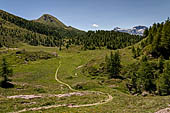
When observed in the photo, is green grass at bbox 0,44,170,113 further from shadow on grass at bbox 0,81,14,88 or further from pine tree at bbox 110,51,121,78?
pine tree at bbox 110,51,121,78

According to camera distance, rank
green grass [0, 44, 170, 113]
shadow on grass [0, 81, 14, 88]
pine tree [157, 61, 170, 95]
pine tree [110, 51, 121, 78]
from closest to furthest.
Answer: green grass [0, 44, 170, 113] < pine tree [157, 61, 170, 95] < shadow on grass [0, 81, 14, 88] < pine tree [110, 51, 121, 78]

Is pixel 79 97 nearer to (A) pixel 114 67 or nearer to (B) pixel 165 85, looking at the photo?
(B) pixel 165 85

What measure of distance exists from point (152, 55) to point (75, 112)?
74114 mm

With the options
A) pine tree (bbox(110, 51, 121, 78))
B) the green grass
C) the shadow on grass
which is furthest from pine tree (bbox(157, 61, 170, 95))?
the shadow on grass

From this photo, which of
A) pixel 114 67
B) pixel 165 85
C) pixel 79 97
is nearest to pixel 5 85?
pixel 79 97

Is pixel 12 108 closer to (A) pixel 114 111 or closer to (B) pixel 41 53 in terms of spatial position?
(A) pixel 114 111

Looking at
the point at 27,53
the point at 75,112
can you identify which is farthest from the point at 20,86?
→ the point at 27,53

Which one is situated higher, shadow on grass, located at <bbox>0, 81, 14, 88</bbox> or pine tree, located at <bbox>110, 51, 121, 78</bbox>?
pine tree, located at <bbox>110, 51, 121, 78</bbox>

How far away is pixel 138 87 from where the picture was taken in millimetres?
56344

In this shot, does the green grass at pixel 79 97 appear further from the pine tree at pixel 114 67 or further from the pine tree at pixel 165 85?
the pine tree at pixel 165 85

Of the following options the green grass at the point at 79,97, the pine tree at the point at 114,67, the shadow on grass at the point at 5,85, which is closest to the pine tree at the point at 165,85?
the green grass at the point at 79,97

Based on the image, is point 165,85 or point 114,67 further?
point 114,67

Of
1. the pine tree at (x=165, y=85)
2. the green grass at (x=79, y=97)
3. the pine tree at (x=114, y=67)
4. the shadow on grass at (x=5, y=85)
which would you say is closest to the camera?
the green grass at (x=79, y=97)

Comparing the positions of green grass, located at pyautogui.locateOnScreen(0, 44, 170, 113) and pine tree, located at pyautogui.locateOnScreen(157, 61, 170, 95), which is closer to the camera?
green grass, located at pyautogui.locateOnScreen(0, 44, 170, 113)
